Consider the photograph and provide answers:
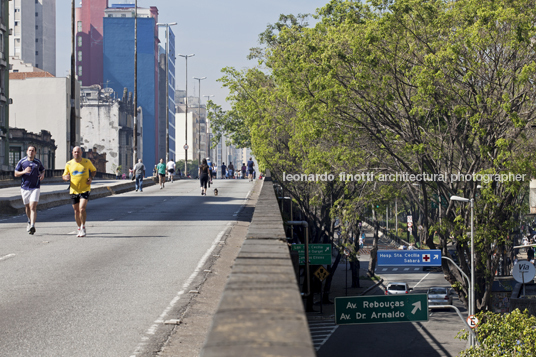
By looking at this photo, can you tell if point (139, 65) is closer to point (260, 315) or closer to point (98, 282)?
point (98, 282)

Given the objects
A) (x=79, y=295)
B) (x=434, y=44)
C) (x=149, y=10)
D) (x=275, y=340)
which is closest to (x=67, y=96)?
(x=434, y=44)

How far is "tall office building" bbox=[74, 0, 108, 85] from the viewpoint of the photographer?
16538 centimetres

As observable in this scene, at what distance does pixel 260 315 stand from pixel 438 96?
19778 millimetres

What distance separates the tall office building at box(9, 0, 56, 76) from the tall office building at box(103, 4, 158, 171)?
15462mm

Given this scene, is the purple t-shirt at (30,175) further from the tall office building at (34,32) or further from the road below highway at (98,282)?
the tall office building at (34,32)

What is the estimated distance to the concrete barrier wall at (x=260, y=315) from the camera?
263 centimetres

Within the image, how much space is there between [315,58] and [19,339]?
62.1ft

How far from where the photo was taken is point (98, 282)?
9.66 meters

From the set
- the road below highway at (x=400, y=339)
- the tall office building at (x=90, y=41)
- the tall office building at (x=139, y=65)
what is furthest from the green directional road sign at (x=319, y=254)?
the tall office building at (x=90, y=41)

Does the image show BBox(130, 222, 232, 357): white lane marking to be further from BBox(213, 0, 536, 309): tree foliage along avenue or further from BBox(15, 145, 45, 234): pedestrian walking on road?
BBox(213, 0, 536, 309): tree foliage along avenue

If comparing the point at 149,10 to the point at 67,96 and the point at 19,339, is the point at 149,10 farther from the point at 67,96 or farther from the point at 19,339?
the point at 19,339

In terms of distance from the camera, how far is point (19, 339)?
259 inches

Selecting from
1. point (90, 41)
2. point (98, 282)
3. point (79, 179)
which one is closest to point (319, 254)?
point (79, 179)

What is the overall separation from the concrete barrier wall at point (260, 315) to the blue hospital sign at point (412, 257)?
58.5ft
